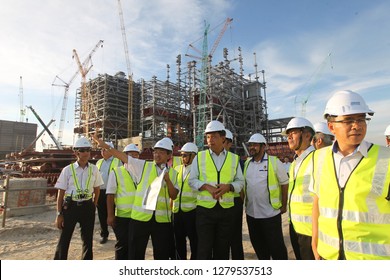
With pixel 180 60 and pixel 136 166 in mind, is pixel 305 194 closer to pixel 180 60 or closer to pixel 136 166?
pixel 136 166

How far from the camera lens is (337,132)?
6.37 feet

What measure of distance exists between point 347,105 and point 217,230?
7.13ft

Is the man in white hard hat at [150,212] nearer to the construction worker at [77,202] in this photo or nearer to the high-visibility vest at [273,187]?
the construction worker at [77,202]

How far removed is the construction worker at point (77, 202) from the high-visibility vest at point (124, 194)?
0.54m

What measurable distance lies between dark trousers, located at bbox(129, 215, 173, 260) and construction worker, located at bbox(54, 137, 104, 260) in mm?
1016

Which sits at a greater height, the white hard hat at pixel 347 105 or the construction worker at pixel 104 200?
the white hard hat at pixel 347 105

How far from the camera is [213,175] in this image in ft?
10.9

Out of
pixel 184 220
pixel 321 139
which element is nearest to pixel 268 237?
pixel 184 220

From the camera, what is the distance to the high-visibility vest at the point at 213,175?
3.22m

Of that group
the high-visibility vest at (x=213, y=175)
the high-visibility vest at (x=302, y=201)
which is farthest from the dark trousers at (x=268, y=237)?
the high-visibility vest at (x=213, y=175)

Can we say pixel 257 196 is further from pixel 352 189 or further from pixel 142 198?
pixel 352 189

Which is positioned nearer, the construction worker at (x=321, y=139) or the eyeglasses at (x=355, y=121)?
the eyeglasses at (x=355, y=121)

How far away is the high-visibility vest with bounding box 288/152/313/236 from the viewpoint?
2.78 m
